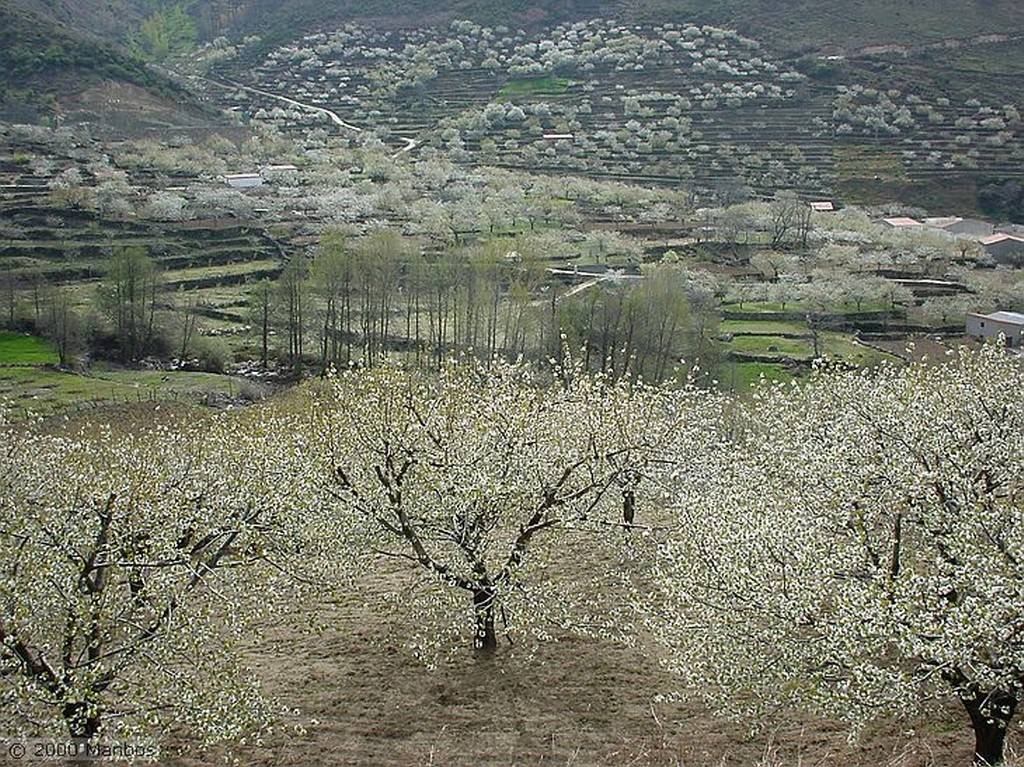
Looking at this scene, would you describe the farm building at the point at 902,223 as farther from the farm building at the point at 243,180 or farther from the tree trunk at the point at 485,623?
the tree trunk at the point at 485,623

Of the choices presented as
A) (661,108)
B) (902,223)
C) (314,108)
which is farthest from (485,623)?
(314,108)

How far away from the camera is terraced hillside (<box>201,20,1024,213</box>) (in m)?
116

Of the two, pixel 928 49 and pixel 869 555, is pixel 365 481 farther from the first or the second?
pixel 928 49

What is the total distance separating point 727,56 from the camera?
6294 inches

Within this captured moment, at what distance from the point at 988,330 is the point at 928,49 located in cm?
10436

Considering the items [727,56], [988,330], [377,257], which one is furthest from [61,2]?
[988,330]

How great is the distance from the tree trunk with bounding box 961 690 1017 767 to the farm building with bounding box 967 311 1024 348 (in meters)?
55.5

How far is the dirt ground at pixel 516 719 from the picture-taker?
1563 cm

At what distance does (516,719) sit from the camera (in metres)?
17.5

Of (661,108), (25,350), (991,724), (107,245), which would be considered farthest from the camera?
(661,108)

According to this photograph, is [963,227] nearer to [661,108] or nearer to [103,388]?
[661,108]

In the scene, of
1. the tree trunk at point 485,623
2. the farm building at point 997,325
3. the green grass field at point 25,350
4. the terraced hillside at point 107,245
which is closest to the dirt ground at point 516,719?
the tree trunk at point 485,623

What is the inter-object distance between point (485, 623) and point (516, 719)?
2.51 meters

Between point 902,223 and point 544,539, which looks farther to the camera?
point 902,223
